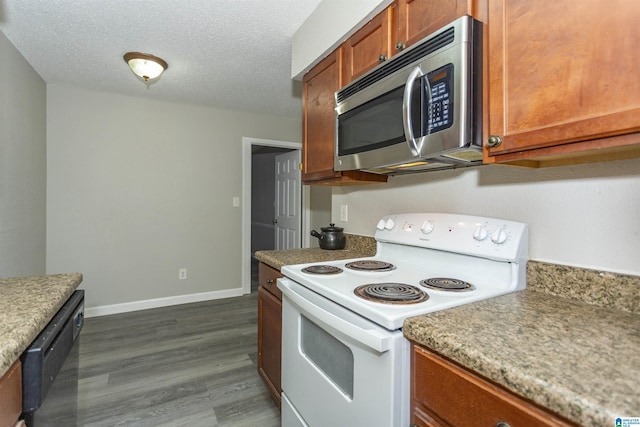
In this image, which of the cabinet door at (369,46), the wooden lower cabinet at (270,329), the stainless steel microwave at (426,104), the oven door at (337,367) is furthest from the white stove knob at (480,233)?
the wooden lower cabinet at (270,329)

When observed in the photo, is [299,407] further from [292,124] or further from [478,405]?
[292,124]

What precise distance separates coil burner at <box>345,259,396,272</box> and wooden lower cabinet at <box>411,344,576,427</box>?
1.99 ft

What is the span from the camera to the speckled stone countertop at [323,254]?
1694 mm

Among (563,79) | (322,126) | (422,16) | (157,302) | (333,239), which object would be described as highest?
(422,16)

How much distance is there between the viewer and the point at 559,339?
703 millimetres

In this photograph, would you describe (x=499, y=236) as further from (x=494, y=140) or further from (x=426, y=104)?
(x=426, y=104)

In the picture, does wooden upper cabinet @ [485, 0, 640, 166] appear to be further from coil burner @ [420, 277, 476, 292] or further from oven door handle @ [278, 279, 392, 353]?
oven door handle @ [278, 279, 392, 353]

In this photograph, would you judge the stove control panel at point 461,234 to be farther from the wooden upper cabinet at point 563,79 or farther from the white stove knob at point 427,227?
the wooden upper cabinet at point 563,79

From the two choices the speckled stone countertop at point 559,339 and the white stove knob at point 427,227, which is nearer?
the speckled stone countertop at point 559,339

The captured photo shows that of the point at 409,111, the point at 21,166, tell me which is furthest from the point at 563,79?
the point at 21,166

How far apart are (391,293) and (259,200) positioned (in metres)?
5.57

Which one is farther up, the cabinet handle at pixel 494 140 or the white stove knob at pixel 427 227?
the cabinet handle at pixel 494 140

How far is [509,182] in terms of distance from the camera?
1216 mm

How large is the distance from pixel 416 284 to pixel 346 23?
128cm
